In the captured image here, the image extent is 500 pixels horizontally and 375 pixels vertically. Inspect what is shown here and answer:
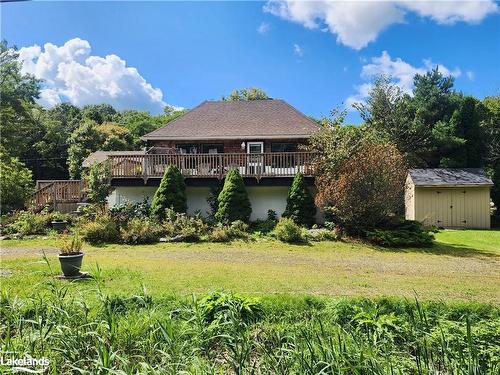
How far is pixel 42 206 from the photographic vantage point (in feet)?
59.3

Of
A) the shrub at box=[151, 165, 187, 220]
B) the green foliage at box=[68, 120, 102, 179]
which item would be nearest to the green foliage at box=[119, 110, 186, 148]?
the green foliage at box=[68, 120, 102, 179]

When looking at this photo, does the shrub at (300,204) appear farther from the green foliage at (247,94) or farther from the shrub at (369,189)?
the green foliage at (247,94)

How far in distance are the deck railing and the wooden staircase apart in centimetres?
350

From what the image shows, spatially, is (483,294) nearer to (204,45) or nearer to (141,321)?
(141,321)

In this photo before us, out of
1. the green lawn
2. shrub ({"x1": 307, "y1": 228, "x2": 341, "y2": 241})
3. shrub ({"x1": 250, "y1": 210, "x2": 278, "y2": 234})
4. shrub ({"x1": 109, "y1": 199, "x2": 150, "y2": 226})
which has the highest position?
shrub ({"x1": 109, "y1": 199, "x2": 150, "y2": 226})

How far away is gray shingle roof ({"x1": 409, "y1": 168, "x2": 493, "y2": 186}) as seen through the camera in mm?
18641

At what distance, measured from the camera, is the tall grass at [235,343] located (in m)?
2.59

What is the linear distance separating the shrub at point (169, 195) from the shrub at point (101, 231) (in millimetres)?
2185

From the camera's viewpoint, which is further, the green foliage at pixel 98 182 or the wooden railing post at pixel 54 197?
the wooden railing post at pixel 54 197

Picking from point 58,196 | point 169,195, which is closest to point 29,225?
point 58,196

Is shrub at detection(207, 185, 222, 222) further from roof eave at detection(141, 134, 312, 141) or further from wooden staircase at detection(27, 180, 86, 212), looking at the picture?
wooden staircase at detection(27, 180, 86, 212)

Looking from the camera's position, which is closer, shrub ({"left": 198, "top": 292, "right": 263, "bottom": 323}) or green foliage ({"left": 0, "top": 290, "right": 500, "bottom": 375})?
green foliage ({"left": 0, "top": 290, "right": 500, "bottom": 375})

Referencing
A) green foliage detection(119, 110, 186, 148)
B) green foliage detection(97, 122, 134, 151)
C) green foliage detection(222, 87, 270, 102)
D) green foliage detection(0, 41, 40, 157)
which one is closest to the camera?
green foliage detection(0, 41, 40, 157)

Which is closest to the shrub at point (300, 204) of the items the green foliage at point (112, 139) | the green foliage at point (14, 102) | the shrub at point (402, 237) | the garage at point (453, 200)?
the shrub at point (402, 237)
